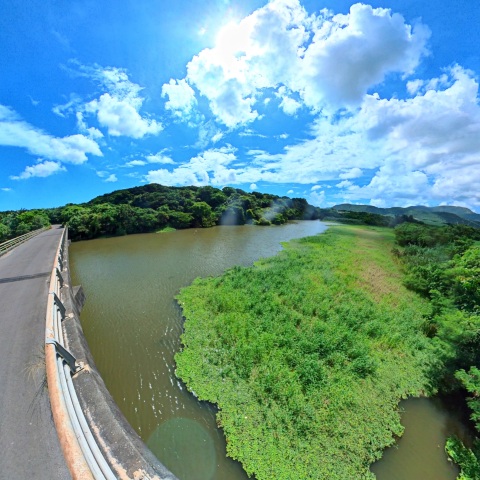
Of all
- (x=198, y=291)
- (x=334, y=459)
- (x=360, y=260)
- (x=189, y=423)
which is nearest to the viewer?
(x=334, y=459)

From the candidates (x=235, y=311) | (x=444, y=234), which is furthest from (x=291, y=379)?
(x=444, y=234)

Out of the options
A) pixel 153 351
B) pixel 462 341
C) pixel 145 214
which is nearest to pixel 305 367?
pixel 462 341

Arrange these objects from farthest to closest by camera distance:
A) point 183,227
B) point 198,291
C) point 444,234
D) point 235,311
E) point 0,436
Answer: point 183,227 < point 444,234 < point 198,291 < point 235,311 < point 0,436

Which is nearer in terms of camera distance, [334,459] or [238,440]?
[334,459]

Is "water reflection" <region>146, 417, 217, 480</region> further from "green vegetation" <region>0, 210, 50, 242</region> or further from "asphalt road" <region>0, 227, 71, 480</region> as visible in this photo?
"green vegetation" <region>0, 210, 50, 242</region>

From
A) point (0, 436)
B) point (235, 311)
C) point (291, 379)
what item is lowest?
point (291, 379)

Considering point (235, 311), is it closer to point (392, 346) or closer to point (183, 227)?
point (392, 346)
